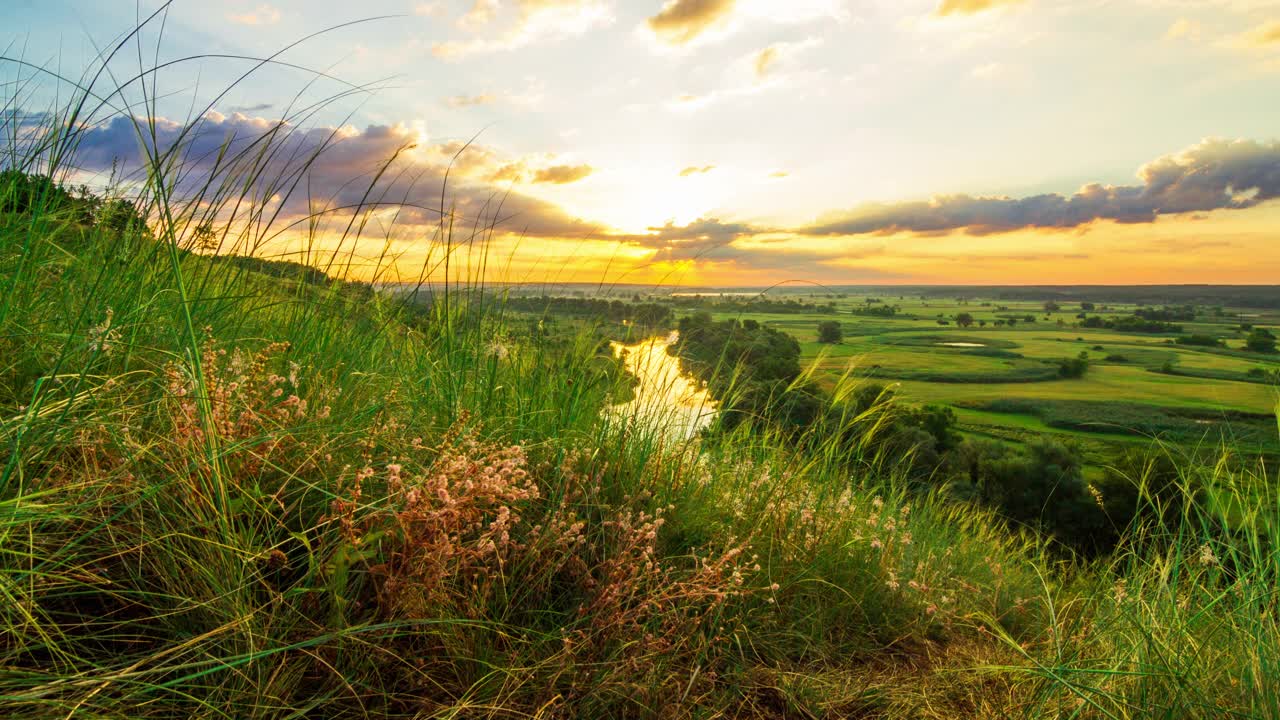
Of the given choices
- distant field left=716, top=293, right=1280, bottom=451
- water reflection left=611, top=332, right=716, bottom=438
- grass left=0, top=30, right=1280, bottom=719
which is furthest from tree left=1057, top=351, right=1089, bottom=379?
water reflection left=611, top=332, right=716, bottom=438

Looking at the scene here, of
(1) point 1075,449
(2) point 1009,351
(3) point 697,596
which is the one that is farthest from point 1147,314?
(3) point 697,596

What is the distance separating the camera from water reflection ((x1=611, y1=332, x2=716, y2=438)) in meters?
3.76

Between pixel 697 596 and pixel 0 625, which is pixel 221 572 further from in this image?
pixel 697 596

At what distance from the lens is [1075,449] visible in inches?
1332

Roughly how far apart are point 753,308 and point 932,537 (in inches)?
143

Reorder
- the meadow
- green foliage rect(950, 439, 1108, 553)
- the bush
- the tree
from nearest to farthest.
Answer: the bush
green foliage rect(950, 439, 1108, 553)
the meadow
the tree

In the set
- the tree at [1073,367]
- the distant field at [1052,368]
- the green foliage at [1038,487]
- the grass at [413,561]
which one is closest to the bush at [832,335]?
the grass at [413,561]

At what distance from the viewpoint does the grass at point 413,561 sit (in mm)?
1792

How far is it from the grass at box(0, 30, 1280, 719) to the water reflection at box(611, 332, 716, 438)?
0.65 ft

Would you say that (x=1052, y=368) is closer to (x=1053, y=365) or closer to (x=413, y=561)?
(x=1053, y=365)

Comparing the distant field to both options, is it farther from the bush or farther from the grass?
the grass

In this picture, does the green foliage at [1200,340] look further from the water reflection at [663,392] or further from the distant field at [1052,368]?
the water reflection at [663,392]

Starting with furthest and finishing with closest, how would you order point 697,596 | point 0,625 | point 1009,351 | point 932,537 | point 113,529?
1. point 1009,351
2. point 932,537
3. point 697,596
4. point 113,529
5. point 0,625

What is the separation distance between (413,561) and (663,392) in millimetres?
2257
